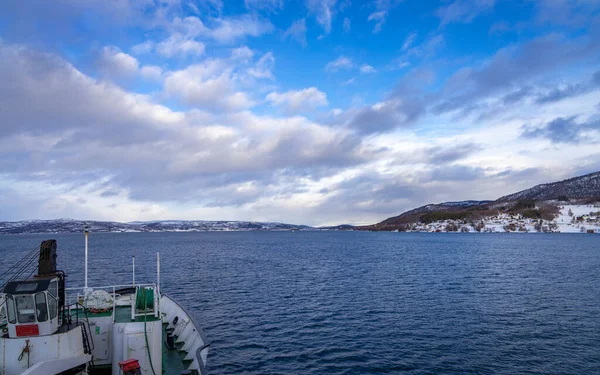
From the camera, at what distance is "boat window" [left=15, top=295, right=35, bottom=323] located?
48.0 feet

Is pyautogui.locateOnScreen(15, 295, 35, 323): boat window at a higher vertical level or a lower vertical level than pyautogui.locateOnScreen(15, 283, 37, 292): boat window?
lower

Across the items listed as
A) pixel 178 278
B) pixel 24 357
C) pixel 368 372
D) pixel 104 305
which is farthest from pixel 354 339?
pixel 178 278

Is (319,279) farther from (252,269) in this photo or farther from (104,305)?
(104,305)

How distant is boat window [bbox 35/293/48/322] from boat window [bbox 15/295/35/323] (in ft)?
0.53

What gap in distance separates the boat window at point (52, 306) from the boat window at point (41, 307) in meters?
0.22

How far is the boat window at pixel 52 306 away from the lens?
15.2 meters

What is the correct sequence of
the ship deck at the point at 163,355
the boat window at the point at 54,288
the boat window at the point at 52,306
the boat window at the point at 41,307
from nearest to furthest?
the boat window at the point at 41,307, the boat window at the point at 52,306, the boat window at the point at 54,288, the ship deck at the point at 163,355

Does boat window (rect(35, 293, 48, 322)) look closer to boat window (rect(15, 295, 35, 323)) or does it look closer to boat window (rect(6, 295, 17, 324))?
boat window (rect(15, 295, 35, 323))

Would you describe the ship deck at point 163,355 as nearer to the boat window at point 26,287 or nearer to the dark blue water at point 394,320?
the dark blue water at point 394,320

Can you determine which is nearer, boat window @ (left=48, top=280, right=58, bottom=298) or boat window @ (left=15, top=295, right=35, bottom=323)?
boat window @ (left=15, top=295, right=35, bottom=323)

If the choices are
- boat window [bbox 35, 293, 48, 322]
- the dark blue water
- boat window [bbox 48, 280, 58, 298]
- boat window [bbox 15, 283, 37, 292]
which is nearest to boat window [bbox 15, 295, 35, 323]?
boat window [bbox 35, 293, 48, 322]

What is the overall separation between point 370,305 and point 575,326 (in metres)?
18.2

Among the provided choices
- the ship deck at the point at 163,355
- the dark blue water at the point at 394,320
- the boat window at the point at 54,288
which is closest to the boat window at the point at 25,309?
the boat window at the point at 54,288

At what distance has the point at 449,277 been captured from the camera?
59750mm
